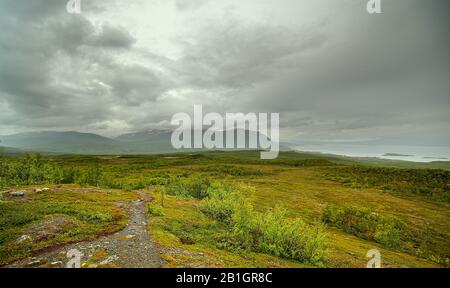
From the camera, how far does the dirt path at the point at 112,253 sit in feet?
39.8

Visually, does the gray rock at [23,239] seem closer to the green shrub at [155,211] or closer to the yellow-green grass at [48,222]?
the yellow-green grass at [48,222]

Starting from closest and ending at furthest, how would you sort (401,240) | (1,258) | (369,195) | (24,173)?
(1,258), (401,240), (24,173), (369,195)

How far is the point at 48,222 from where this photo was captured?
17922mm

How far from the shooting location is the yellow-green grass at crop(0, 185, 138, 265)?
558 inches

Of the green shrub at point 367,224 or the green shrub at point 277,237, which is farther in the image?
the green shrub at point 367,224

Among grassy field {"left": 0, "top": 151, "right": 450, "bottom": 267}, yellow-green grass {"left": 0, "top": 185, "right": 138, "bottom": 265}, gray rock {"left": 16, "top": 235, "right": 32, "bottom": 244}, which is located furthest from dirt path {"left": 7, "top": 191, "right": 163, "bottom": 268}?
gray rock {"left": 16, "top": 235, "right": 32, "bottom": 244}

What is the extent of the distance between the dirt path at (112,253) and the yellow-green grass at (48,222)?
102cm

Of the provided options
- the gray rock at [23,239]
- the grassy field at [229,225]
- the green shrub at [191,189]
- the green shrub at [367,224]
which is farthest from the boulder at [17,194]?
the green shrub at [367,224]

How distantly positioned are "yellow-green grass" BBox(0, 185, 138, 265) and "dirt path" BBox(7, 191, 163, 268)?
1.02 meters

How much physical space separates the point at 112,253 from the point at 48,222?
8147 mm

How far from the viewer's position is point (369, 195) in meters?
64.4
